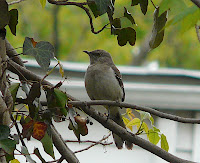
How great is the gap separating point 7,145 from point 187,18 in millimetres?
985

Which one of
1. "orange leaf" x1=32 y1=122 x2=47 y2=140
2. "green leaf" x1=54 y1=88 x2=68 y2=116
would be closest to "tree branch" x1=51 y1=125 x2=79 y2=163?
"green leaf" x1=54 y1=88 x2=68 y2=116

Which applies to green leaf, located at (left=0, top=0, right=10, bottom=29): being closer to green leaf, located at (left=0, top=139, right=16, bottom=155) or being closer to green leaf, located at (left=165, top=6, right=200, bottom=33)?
green leaf, located at (left=0, top=139, right=16, bottom=155)

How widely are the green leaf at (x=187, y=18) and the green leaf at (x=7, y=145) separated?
938 millimetres

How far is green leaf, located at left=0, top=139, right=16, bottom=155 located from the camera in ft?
6.14

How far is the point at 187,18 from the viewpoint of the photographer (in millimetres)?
1278

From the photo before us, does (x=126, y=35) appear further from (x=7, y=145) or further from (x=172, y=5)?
(x=172, y=5)

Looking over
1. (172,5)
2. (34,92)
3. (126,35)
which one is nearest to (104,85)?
(126,35)

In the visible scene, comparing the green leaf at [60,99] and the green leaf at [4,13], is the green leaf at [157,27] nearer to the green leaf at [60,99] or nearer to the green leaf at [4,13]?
the green leaf at [60,99]

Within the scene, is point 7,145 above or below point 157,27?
below

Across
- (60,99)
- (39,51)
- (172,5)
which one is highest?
(172,5)

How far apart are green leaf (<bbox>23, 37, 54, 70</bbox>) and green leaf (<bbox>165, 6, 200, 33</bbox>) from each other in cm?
97

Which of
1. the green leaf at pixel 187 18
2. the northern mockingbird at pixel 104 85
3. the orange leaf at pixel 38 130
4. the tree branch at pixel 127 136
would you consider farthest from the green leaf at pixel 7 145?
the northern mockingbird at pixel 104 85

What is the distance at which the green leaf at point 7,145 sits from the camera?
187 cm

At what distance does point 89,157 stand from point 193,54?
41.0 feet
